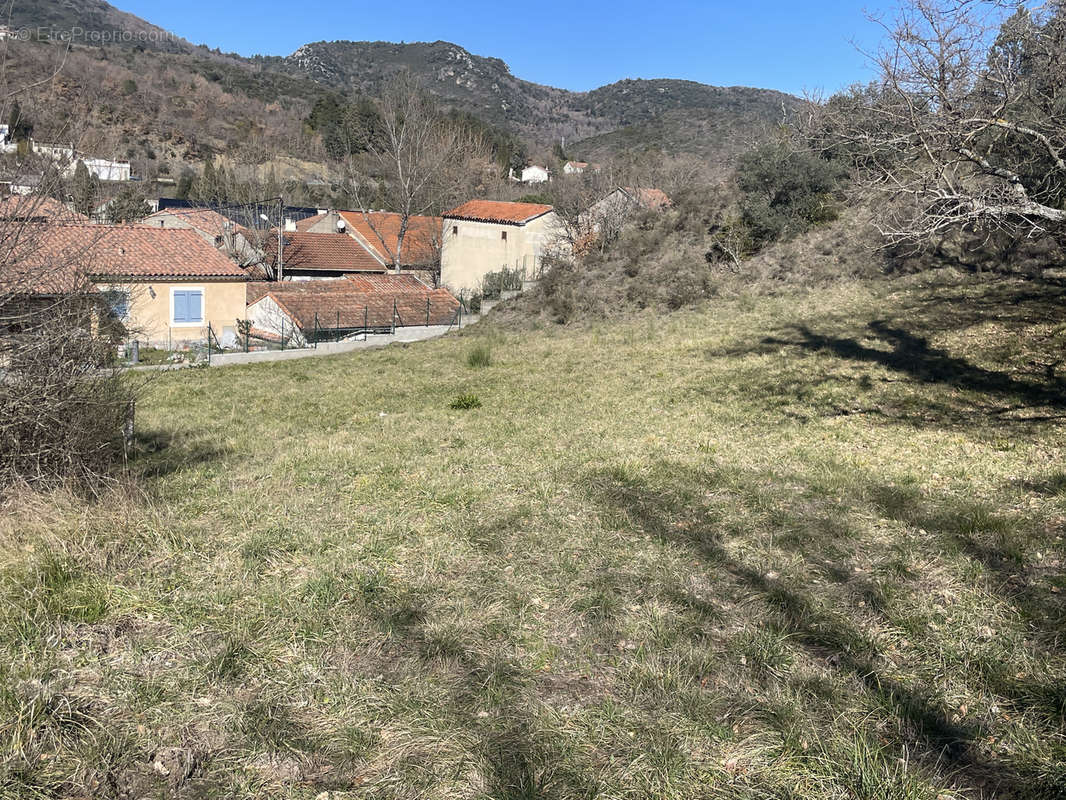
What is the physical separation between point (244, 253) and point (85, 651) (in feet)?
134

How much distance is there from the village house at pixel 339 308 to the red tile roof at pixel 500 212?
19.0 feet

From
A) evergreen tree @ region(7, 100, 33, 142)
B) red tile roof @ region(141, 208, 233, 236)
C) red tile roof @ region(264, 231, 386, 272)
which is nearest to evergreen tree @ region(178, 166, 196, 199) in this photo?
red tile roof @ region(141, 208, 233, 236)

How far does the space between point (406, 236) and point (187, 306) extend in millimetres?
18355

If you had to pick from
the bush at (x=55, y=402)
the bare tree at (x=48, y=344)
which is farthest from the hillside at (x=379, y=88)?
the bush at (x=55, y=402)

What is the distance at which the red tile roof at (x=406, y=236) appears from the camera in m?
41.6

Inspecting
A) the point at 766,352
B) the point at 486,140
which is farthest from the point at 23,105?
the point at 486,140

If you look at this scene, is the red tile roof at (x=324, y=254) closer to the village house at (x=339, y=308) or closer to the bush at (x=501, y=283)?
the village house at (x=339, y=308)

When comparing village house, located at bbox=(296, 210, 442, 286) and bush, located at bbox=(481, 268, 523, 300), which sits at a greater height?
village house, located at bbox=(296, 210, 442, 286)

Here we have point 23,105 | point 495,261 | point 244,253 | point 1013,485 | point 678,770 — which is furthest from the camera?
point 244,253

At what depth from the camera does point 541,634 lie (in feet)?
13.9

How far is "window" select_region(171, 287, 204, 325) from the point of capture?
2727cm

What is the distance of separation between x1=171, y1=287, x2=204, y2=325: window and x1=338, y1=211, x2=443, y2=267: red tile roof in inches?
537

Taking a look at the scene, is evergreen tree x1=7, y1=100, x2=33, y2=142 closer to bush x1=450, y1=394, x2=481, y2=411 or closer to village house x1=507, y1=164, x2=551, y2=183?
bush x1=450, y1=394, x2=481, y2=411

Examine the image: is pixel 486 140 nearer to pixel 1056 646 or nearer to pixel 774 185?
pixel 774 185
